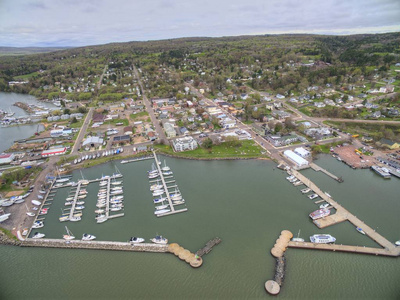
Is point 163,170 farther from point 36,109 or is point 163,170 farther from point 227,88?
point 36,109

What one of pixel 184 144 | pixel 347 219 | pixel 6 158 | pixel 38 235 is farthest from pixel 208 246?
pixel 6 158

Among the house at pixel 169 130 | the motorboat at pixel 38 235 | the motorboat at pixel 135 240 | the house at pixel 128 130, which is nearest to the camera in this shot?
the motorboat at pixel 135 240

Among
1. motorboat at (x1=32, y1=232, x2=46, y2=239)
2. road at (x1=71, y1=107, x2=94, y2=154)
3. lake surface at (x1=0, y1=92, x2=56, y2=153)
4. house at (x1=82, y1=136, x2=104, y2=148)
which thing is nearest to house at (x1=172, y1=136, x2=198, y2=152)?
house at (x1=82, y1=136, x2=104, y2=148)

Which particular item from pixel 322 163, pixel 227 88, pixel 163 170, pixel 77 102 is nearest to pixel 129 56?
pixel 77 102

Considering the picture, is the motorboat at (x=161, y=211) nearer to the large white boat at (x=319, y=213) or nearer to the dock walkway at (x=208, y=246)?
the dock walkway at (x=208, y=246)

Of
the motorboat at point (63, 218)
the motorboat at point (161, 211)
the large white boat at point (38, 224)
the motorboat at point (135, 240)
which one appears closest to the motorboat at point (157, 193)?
the motorboat at point (161, 211)

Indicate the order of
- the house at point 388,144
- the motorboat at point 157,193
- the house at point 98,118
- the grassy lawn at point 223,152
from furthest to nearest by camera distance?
the house at point 98,118, the grassy lawn at point 223,152, the house at point 388,144, the motorboat at point 157,193
